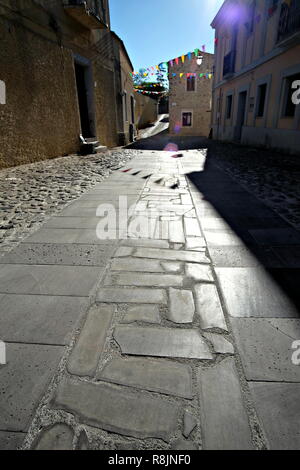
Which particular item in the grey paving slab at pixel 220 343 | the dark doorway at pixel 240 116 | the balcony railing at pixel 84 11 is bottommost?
the grey paving slab at pixel 220 343

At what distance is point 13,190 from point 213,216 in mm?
3678

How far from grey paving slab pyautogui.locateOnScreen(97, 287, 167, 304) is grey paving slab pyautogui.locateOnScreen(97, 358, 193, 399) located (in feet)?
1.73

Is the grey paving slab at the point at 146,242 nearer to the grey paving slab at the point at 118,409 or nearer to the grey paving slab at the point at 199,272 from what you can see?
the grey paving slab at the point at 199,272

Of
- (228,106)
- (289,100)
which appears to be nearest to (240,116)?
(228,106)

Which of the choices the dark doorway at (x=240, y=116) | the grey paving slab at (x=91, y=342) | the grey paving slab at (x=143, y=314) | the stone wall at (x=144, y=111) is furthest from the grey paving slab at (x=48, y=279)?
the stone wall at (x=144, y=111)

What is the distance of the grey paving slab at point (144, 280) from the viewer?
7.11 feet

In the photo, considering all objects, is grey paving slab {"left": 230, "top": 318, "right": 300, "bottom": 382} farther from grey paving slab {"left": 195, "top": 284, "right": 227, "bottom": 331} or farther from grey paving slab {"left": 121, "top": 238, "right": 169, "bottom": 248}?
grey paving slab {"left": 121, "top": 238, "right": 169, "bottom": 248}

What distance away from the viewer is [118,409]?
1220 mm

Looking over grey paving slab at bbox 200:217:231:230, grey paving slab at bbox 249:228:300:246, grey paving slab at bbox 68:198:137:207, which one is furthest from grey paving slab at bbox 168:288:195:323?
grey paving slab at bbox 68:198:137:207

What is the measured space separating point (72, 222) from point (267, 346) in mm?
2737

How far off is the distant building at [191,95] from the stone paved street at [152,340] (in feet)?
86.5

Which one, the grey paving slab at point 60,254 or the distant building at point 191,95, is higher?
the distant building at point 191,95

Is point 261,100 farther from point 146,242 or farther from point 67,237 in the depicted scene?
point 67,237
